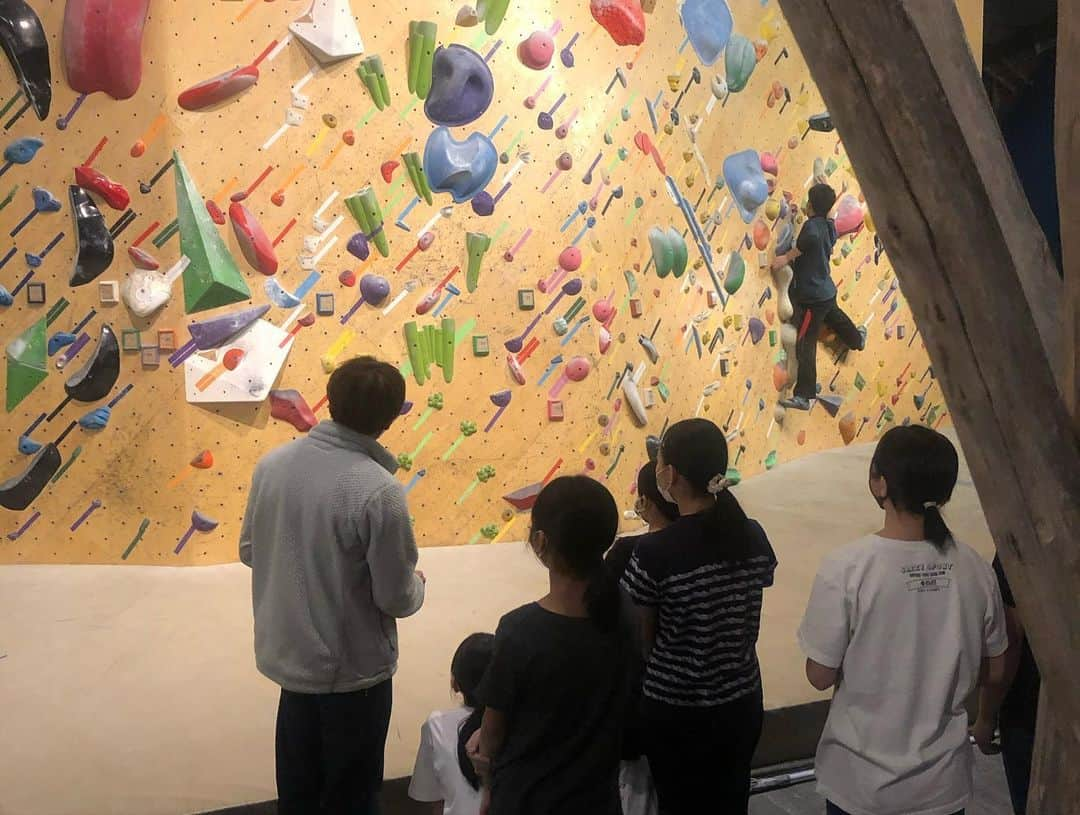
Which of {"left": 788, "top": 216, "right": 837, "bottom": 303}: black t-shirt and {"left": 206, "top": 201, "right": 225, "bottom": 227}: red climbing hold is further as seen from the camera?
{"left": 788, "top": 216, "right": 837, "bottom": 303}: black t-shirt

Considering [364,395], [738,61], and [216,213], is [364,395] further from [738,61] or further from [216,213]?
[738,61]

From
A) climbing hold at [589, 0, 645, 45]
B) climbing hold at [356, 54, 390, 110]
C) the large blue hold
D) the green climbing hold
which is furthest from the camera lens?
the green climbing hold

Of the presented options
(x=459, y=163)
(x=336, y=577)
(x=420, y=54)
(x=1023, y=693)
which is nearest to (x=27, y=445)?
(x=459, y=163)

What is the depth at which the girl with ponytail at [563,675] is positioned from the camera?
1325 millimetres

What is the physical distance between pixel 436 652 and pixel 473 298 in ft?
4.72

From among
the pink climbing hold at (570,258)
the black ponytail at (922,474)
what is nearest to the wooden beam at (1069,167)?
the black ponytail at (922,474)

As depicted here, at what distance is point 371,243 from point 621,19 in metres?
1.45

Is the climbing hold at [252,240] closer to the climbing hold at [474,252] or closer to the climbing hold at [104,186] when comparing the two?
the climbing hold at [104,186]

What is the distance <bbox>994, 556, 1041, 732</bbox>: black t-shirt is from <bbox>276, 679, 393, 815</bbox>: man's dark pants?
1111 millimetres

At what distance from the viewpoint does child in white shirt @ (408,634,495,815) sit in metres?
1.59

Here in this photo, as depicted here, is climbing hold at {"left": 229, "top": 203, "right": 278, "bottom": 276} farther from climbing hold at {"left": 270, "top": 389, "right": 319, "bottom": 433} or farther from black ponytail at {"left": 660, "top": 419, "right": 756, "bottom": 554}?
black ponytail at {"left": 660, "top": 419, "right": 756, "bottom": 554}

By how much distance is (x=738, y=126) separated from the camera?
438 centimetres

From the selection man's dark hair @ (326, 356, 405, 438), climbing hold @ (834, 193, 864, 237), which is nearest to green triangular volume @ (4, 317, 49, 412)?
man's dark hair @ (326, 356, 405, 438)

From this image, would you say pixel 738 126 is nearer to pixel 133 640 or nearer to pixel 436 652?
pixel 436 652
